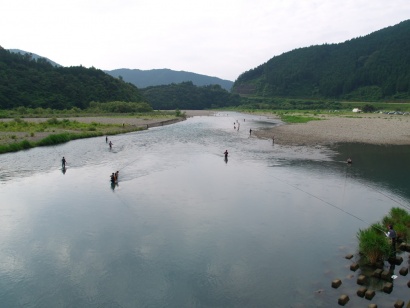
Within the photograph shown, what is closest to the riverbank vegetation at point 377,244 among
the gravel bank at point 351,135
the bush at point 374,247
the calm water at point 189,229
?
the bush at point 374,247

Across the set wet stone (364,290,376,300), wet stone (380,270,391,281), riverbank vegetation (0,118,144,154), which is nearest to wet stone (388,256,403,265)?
wet stone (380,270,391,281)

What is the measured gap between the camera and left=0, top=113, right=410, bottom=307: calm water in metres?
15.3

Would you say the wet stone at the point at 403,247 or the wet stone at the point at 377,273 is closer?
the wet stone at the point at 377,273

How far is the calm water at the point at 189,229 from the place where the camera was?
15320mm

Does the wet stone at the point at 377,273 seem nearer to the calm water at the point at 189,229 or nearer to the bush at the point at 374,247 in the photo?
the calm water at the point at 189,229

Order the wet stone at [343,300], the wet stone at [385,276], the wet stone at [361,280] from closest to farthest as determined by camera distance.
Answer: the wet stone at [343,300] < the wet stone at [361,280] < the wet stone at [385,276]

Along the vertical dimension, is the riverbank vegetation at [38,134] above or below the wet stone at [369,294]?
above

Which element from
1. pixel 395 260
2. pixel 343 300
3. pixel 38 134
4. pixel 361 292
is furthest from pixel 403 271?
pixel 38 134

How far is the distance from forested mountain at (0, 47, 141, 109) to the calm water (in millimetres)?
96487

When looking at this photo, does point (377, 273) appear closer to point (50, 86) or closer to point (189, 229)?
point (189, 229)

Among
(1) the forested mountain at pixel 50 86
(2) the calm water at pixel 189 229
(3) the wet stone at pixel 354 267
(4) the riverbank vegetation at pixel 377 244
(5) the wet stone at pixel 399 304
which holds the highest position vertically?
(1) the forested mountain at pixel 50 86

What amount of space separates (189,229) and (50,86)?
13892 centimetres

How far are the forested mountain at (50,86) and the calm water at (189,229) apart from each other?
96.5m

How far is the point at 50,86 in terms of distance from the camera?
462 ft
